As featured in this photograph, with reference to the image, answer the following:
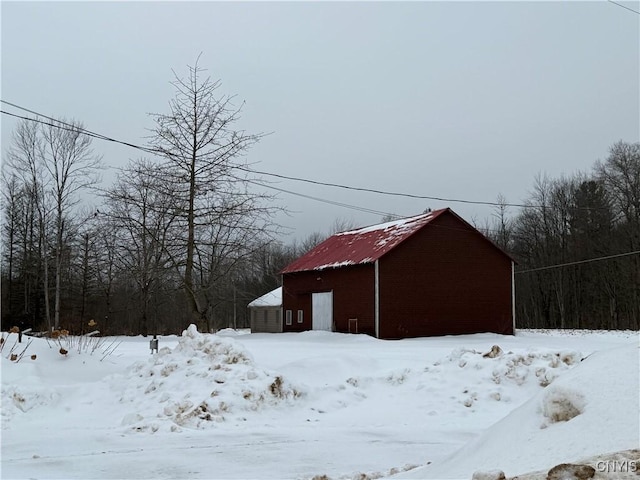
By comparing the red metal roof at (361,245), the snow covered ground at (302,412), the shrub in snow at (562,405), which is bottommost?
the snow covered ground at (302,412)

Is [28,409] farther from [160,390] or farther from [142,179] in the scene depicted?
[142,179]

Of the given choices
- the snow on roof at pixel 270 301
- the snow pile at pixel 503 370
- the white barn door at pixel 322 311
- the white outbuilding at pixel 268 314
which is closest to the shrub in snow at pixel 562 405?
the snow pile at pixel 503 370

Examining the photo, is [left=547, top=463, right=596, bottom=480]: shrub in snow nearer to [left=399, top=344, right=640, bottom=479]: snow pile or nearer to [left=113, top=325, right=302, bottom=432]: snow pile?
[left=399, top=344, right=640, bottom=479]: snow pile

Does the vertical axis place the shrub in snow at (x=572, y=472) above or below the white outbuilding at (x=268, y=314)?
below

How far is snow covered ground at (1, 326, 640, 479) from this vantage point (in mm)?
5516

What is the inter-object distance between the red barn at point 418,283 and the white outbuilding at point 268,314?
11781 millimetres

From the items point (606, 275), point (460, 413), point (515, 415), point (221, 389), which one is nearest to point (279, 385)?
point (221, 389)

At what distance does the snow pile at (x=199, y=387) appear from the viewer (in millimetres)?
11398

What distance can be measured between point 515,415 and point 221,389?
742cm

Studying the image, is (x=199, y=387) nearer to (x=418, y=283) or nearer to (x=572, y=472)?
(x=572, y=472)

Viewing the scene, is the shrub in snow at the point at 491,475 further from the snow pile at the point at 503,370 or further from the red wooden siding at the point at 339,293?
the red wooden siding at the point at 339,293

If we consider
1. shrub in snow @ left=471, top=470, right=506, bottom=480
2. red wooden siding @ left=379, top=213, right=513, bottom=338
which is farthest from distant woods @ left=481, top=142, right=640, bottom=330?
shrub in snow @ left=471, top=470, right=506, bottom=480

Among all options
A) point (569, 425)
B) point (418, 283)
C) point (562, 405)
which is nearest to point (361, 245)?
point (418, 283)

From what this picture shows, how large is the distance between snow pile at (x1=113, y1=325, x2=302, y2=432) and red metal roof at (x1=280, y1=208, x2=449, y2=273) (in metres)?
16.9
